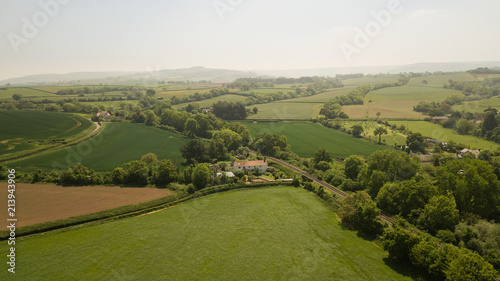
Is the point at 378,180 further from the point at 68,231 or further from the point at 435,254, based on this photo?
the point at 68,231

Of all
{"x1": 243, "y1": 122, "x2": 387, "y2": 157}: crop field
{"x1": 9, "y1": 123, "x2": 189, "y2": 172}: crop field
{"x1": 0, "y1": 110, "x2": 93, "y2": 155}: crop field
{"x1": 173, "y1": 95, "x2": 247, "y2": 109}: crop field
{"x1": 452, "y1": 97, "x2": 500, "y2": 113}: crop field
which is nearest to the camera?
{"x1": 9, "y1": 123, "x2": 189, "y2": 172}: crop field

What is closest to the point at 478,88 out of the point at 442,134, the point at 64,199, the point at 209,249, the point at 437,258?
Result: the point at 442,134

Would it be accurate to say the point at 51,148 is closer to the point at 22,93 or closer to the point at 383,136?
the point at 383,136

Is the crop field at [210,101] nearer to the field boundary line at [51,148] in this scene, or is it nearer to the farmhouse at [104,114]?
the farmhouse at [104,114]

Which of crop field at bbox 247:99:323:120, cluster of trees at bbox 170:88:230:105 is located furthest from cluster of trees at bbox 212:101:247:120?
cluster of trees at bbox 170:88:230:105

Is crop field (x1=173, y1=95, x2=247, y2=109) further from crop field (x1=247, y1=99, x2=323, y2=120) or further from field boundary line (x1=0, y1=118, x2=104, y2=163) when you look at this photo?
field boundary line (x1=0, y1=118, x2=104, y2=163)

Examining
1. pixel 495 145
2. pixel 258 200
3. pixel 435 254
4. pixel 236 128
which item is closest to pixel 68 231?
pixel 258 200
